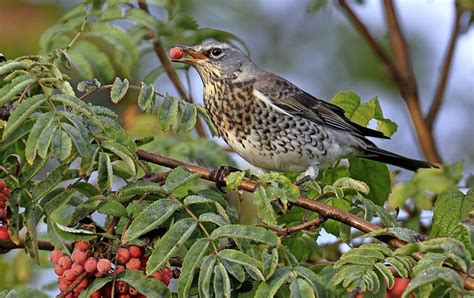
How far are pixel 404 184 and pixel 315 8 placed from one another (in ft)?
3.37

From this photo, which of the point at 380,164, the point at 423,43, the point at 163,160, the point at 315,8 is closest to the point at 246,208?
the point at 315,8

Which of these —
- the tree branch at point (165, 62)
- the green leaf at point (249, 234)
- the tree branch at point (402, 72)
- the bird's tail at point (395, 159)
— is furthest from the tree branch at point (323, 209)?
the tree branch at point (402, 72)

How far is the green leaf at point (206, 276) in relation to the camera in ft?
7.98

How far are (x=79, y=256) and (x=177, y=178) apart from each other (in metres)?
0.35

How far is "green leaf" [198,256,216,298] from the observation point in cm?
243

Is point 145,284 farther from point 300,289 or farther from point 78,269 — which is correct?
point 300,289

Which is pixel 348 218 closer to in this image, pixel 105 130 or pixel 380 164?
pixel 105 130

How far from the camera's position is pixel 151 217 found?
2557 millimetres

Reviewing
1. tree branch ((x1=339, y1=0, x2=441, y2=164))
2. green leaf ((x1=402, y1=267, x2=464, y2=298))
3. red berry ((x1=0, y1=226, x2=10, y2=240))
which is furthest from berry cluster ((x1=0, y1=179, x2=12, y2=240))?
tree branch ((x1=339, y1=0, x2=441, y2=164))

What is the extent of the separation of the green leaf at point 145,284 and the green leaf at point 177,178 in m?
0.27

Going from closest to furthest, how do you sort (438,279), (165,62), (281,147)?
(438,279) < (281,147) < (165,62)

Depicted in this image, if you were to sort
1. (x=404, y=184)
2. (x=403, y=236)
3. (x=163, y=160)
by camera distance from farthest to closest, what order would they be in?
1. (x=404, y=184)
2. (x=163, y=160)
3. (x=403, y=236)

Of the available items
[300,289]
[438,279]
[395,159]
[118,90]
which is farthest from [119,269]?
[395,159]

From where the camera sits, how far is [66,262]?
8.43 feet
